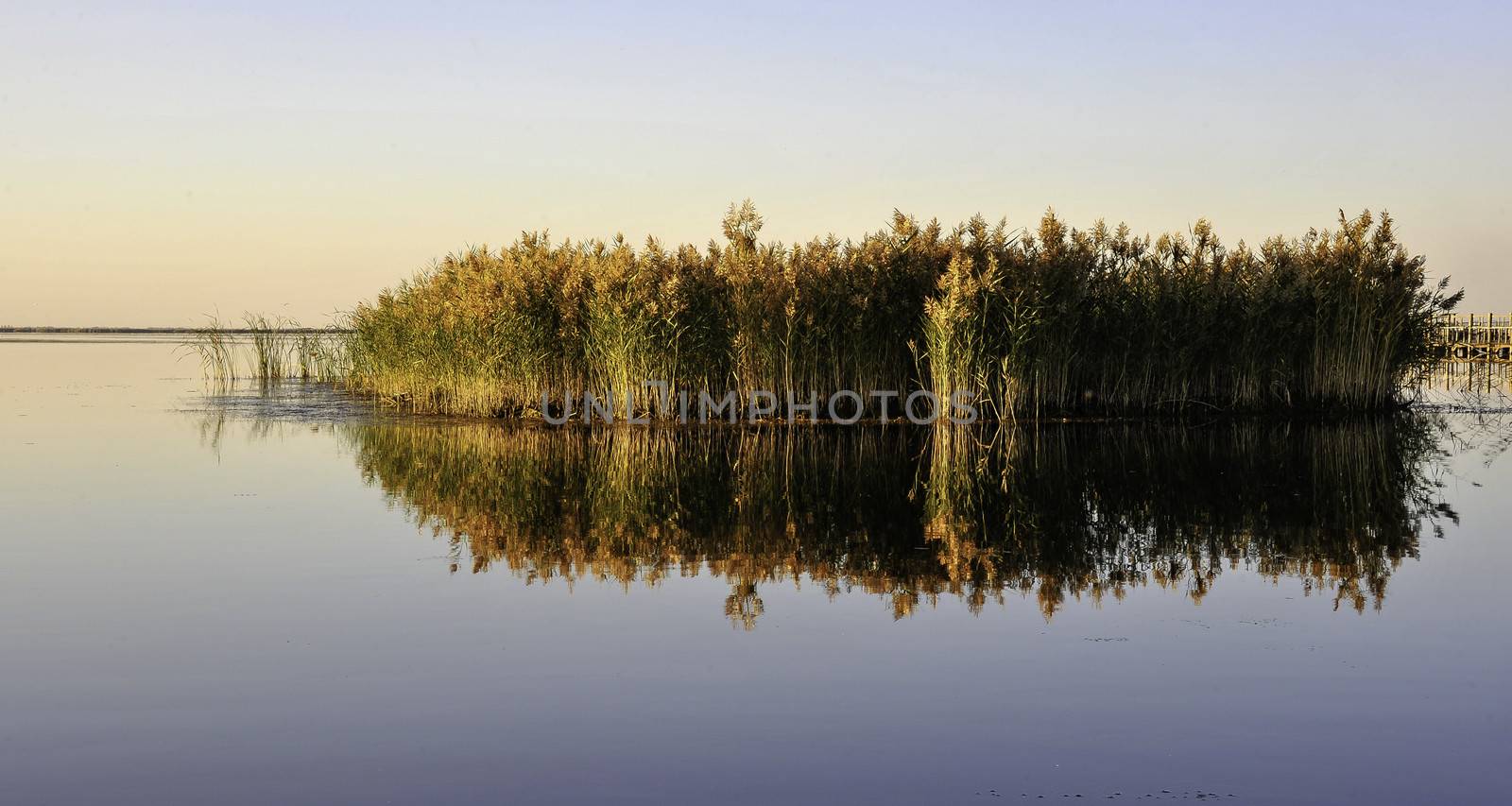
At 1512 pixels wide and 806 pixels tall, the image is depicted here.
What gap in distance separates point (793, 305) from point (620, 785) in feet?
55.3

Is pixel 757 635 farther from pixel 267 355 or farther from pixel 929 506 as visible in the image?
pixel 267 355

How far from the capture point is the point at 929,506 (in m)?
12.6

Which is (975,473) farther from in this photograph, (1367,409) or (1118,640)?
(1367,409)

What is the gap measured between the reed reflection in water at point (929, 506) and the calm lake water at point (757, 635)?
0.24ft

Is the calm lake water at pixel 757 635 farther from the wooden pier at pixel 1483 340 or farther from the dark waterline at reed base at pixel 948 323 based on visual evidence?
the wooden pier at pixel 1483 340

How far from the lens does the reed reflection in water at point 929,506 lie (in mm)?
9359

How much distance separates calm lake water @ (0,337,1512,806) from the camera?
527cm

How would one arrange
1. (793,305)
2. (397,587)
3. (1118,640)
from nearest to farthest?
1. (1118,640)
2. (397,587)
3. (793,305)

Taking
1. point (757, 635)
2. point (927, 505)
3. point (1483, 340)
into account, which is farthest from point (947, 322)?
point (1483, 340)

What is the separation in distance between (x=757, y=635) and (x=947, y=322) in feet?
46.9

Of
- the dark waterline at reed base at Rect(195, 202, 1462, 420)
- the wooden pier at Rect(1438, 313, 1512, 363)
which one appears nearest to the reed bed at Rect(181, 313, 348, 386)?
the dark waterline at reed base at Rect(195, 202, 1462, 420)

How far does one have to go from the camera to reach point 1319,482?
14398 millimetres

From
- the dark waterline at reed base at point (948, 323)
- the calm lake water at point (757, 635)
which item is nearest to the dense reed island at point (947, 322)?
the dark waterline at reed base at point (948, 323)

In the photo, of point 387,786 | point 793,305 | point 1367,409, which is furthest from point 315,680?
point 1367,409
